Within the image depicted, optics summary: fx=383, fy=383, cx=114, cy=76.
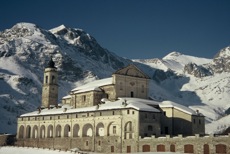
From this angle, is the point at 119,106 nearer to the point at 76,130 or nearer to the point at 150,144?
the point at 150,144

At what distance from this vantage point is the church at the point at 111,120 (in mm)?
72875

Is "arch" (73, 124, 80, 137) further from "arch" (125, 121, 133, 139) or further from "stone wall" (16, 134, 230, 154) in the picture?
"arch" (125, 121, 133, 139)

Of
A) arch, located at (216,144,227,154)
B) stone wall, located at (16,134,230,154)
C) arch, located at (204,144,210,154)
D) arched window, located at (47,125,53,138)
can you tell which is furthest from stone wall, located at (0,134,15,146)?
arch, located at (216,144,227,154)

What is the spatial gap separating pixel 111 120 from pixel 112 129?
1905 millimetres

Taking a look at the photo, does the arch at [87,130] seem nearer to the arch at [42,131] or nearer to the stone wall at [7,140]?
the arch at [42,131]

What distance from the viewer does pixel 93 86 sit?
305ft

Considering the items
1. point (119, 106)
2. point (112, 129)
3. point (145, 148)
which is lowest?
point (145, 148)

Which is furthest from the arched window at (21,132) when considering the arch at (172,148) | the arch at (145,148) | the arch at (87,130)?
the arch at (172,148)

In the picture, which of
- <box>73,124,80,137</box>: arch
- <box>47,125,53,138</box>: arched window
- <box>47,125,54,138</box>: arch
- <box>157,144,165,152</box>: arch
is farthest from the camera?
<box>47,125,53,138</box>: arched window

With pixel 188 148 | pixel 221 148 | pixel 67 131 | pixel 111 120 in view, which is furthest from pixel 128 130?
pixel 67 131

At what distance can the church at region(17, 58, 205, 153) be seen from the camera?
72875 mm

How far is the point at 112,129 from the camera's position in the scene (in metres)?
76.2

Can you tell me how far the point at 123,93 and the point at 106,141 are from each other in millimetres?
15089

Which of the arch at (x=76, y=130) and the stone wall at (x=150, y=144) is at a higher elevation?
the arch at (x=76, y=130)
